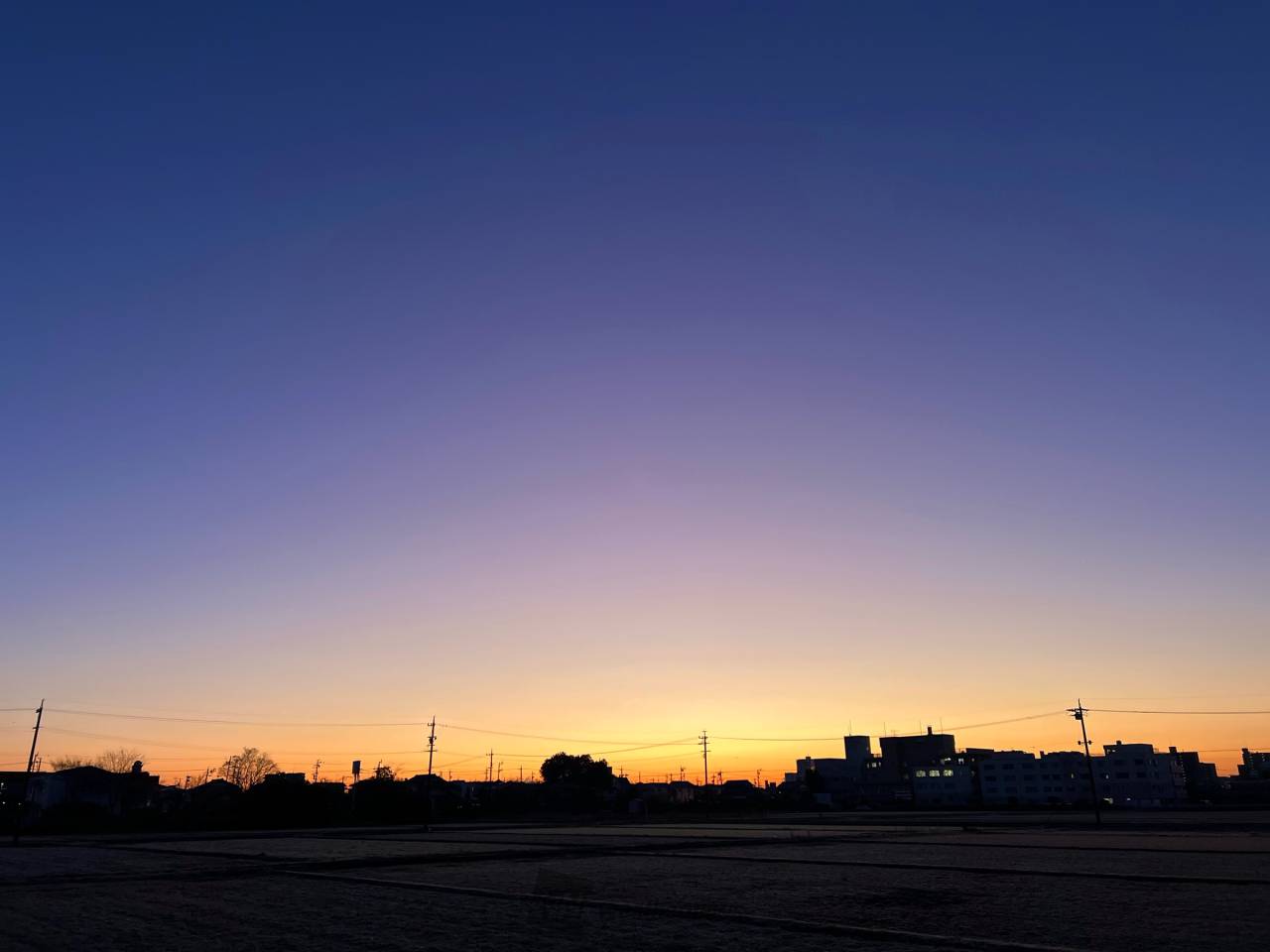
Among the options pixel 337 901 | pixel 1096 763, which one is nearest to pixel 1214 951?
pixel 337 901

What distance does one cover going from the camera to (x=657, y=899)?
23.1m

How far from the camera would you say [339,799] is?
110m

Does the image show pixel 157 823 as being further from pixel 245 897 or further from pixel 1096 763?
pixel 1096 763

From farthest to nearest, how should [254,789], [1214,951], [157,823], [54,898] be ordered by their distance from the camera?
[254,789] < [157,823] < [54,898] < [1214,951]

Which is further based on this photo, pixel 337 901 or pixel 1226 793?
pixel 1226 793

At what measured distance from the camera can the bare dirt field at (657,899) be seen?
55.0 feet

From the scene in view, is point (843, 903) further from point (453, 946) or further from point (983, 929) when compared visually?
point (453, 946)

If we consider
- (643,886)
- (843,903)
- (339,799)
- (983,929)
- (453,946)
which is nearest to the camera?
(453,946)

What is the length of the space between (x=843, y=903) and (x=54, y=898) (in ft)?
69.5

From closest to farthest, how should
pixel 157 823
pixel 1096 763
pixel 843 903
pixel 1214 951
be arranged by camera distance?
pixel 1214 951 → pixel 843 903 → pixel 157 823 → pixel 1096 763

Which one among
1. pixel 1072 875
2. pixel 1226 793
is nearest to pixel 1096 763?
pixel 1226 793

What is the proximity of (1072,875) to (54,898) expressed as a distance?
99.2 ft

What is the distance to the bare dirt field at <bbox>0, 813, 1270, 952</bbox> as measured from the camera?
55.0 feet

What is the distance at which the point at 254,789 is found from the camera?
9606 cm
